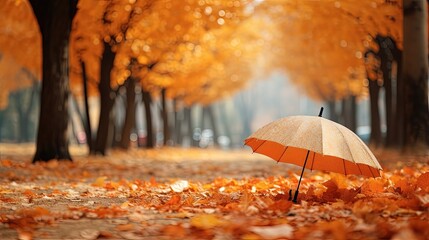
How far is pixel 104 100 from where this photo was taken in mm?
16703

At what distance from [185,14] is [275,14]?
821cm

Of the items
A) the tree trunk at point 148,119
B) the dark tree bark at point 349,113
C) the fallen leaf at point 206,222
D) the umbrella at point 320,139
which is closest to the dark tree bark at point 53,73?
the umbrella at point 320,139

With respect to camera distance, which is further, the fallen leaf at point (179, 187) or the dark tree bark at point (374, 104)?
the dark tree bark at point (374, 104)

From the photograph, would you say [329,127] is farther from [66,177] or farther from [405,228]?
[66,177]

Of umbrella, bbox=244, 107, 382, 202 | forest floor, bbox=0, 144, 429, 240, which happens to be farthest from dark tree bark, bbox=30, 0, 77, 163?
umbrella, bbox=244, 107, 382, 202

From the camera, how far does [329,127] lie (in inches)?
223

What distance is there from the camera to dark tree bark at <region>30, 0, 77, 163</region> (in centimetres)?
1198

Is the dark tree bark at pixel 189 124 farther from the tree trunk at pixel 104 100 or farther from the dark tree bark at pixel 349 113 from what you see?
the tree trunk at pixel 104 100

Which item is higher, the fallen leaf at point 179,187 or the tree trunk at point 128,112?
the tree trunk at point 128,112

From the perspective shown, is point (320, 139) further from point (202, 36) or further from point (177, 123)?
point (177, 123)

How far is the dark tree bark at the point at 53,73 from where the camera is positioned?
39.3 feet

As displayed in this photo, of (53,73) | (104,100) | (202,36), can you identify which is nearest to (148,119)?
(202,36)

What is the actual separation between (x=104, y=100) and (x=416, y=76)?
359 inches

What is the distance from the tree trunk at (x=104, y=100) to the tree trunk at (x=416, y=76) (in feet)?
27.5
